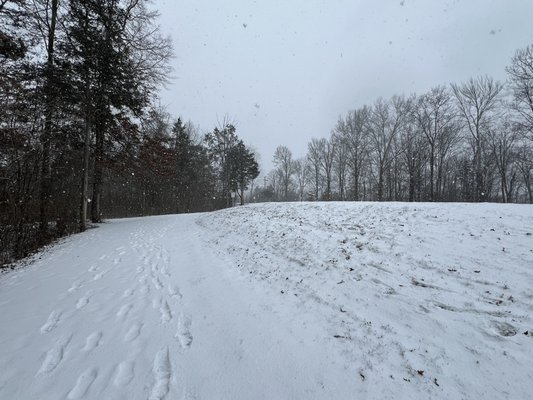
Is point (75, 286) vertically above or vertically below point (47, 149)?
below

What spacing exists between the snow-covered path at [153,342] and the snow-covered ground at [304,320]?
2 cm

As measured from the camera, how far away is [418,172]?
32031 mm

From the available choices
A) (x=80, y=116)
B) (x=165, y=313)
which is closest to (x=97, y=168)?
(x=80, y=116)

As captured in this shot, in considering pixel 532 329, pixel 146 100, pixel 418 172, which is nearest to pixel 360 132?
pixel 418 172

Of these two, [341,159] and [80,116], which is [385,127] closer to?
[341,159]

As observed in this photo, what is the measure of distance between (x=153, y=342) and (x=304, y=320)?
209 centimetres

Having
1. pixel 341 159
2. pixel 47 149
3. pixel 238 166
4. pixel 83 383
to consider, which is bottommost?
pixel 83 383

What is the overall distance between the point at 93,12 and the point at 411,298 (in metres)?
18.6

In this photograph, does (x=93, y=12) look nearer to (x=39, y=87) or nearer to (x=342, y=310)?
(x=39, y=87)

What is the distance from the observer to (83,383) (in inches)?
106

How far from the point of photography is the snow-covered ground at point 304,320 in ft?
8.52

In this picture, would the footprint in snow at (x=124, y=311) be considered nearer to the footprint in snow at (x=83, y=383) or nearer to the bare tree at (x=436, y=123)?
the footprint in snow at (x=83, y=383)

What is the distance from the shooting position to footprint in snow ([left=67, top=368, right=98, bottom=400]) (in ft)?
8.39

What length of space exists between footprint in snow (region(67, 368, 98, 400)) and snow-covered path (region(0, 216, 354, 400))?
0.01m
